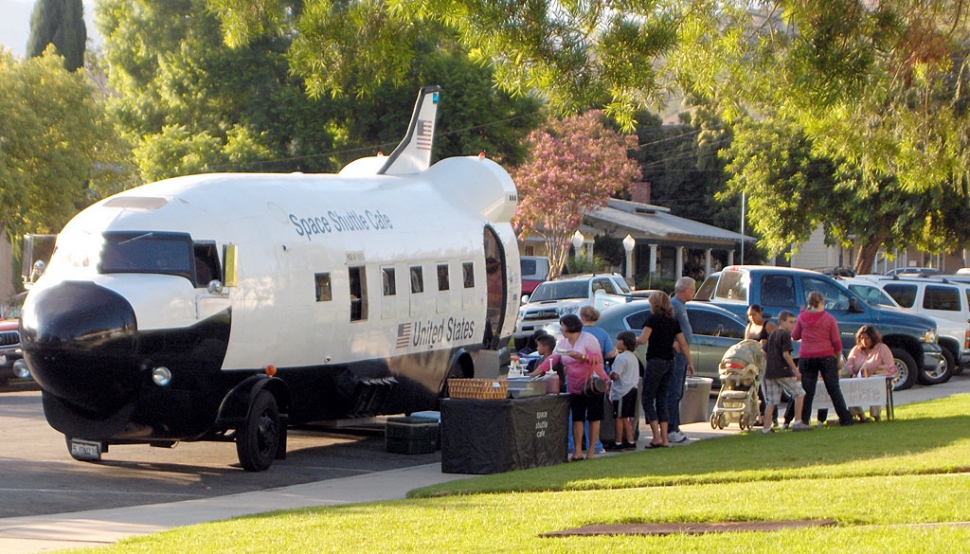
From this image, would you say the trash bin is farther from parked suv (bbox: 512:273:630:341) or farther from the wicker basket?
parked suv (bbox: 512:273:630:341)

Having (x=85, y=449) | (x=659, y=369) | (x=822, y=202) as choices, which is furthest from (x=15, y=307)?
(x=822, y=202)

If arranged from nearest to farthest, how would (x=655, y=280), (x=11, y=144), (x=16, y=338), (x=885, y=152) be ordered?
1. (x=885, y=152)
2. (x=16, y=338)
3. (x=11, y=144)
4. (x=655, y=280)

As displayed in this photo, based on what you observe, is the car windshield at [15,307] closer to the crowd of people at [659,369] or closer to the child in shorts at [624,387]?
the crowd of people at [659,369]

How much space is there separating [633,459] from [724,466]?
1.42 metres

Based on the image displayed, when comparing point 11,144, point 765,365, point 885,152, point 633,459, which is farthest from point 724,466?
point 11,144

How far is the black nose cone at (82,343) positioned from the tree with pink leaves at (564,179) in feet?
127

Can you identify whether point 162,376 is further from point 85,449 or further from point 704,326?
point 704,326

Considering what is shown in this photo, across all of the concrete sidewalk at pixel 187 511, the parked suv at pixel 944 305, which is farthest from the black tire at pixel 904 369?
the concrete sidewalk at pixel 187 511

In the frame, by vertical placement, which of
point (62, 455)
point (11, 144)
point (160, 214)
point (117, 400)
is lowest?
point (62, 455)

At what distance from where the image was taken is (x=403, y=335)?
16531mm

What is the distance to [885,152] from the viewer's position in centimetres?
1653

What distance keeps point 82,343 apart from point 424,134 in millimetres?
8226

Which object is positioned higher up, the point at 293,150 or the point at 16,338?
the point at 293,150

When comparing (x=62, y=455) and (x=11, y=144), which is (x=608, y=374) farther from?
(x=11, y=144)
